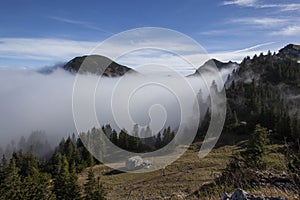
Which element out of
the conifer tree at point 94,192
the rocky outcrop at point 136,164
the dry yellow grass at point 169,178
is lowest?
the rocky outcrop at point 136,164

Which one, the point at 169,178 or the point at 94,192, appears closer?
the point at 94,192

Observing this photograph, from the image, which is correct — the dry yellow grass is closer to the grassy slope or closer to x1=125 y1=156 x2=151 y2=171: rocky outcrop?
the grassy slope

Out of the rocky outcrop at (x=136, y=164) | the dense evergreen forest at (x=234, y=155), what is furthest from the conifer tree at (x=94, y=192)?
the rocky outcrop at (x=136, y=164)

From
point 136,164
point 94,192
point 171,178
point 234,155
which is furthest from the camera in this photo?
point 136,164

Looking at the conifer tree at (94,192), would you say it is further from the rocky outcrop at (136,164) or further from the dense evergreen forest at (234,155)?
the rocky outcrop at (136,164)

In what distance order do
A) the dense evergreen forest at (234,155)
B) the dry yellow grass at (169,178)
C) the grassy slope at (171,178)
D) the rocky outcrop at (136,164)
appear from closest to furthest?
the dense evergreen forest at (234,155)
the grassy slope at (171,178)
the dry yellow grass at (169,178)
the rocky outcrop at (136,164)

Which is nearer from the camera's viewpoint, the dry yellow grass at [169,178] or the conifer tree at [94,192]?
the conifer tree at [94,192]

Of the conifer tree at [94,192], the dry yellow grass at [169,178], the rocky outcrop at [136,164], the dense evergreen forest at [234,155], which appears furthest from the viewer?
the rocky outcrop at [136,164]

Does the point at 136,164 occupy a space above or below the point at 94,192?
below

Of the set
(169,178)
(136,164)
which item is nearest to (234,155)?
(169,178)

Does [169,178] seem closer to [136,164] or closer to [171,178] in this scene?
[171,178]

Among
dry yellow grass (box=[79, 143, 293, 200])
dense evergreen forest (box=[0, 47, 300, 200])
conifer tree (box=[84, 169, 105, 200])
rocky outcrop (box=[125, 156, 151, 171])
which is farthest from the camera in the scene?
rocky outcrop (box=[125, 156, 151, 171])

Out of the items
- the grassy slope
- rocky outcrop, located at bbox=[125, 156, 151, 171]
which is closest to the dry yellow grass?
the grassy slope

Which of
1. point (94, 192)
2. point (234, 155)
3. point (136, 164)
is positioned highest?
point (234, 155)
